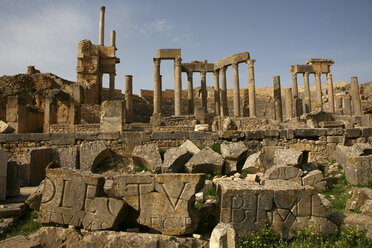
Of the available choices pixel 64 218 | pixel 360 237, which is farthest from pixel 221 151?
pixel 64 218

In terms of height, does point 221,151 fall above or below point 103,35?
below

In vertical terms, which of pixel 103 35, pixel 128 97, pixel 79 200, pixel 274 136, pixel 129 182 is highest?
pixel 103 35

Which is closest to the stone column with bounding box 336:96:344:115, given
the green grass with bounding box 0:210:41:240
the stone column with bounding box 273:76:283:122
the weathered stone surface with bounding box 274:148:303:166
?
the stone column with bounding box 273:76:283:122

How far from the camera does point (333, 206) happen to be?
5.82 metres

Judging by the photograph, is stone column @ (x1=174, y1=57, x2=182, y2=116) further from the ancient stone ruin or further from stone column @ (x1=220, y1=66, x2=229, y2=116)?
stone column @ (x1=220, y1=66, x2=229, y2=116)

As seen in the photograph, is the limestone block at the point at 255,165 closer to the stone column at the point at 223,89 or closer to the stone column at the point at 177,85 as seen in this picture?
the stone column at the point at 177,85

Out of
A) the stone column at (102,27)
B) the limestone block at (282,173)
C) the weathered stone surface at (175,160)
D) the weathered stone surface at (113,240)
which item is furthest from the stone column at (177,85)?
the weathered stone surface at (113,240)

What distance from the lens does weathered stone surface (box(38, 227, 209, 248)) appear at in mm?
3836

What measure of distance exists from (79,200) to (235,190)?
2.65 metres

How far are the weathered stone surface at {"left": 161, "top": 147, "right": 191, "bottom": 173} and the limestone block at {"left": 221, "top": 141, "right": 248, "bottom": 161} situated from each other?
1.14 metres

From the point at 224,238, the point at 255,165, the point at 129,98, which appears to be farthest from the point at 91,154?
the point at 129,98

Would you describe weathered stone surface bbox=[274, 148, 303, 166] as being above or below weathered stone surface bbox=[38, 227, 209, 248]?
above

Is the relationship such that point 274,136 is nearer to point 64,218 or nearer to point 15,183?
point 64,218

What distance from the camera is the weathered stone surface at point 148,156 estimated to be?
787cm
